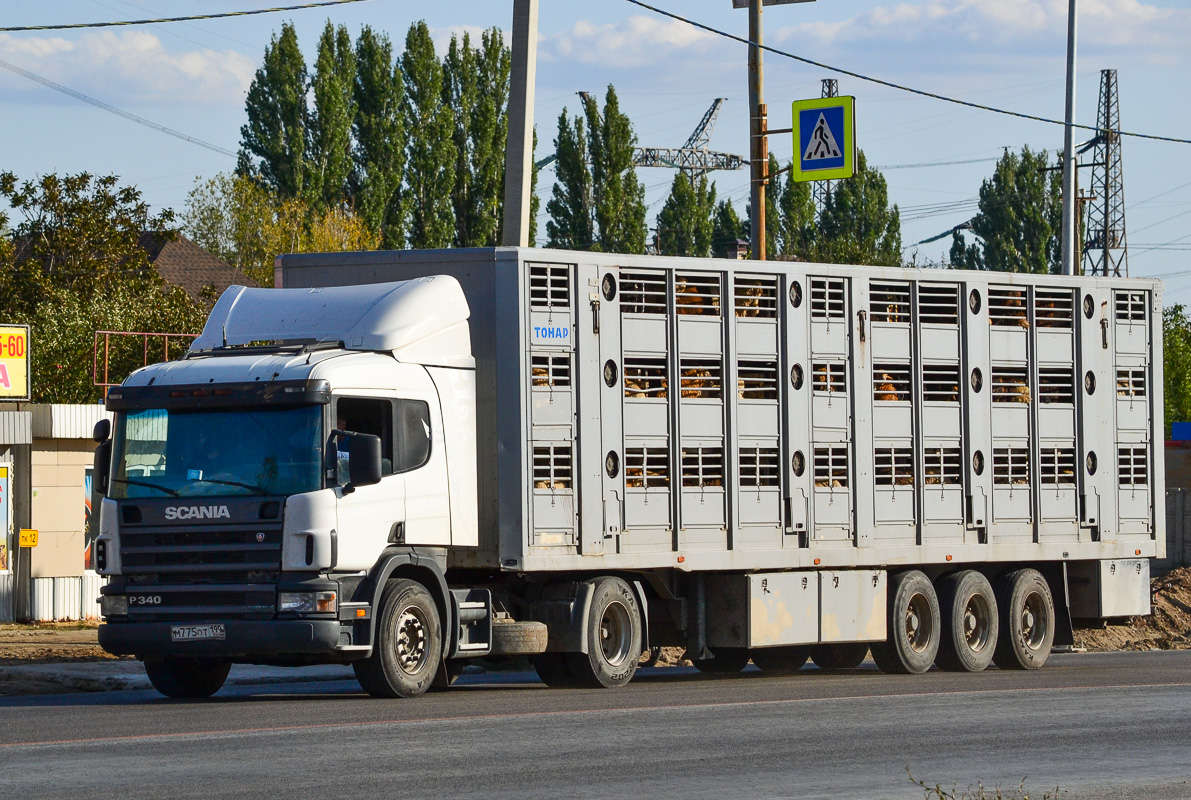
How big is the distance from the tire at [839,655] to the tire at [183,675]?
6647mm

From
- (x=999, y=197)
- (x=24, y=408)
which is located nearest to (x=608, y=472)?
(x=24, y=408)

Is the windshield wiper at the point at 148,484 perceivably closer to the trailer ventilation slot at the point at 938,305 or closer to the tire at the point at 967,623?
the trailer ventilation slot at the point at 938,305

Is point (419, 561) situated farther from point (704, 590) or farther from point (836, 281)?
point (836, 281)

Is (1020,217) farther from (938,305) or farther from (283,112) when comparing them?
(938,305)

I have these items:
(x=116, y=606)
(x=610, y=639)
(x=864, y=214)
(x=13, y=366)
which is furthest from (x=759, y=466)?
(x=864, y=214)

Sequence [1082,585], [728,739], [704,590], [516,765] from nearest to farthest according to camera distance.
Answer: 1. [516,765]
2. [728,739]
3. [704,590]
4. [1082,585]

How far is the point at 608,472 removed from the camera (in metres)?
16.7

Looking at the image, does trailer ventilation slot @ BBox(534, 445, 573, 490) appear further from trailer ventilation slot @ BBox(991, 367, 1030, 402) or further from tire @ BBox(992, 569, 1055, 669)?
tire @ BBox(992, 569, 1055, 669)

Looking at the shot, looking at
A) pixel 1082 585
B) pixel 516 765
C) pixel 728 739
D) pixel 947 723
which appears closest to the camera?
pixel 516 765

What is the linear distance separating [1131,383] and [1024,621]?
10.0 feet

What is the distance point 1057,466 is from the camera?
66.4ft

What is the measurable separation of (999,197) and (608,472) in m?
75.6

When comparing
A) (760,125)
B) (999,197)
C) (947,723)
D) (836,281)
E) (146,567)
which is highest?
(999,197)

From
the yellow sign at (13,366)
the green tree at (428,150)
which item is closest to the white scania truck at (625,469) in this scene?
the yellow sign at (13,366)
